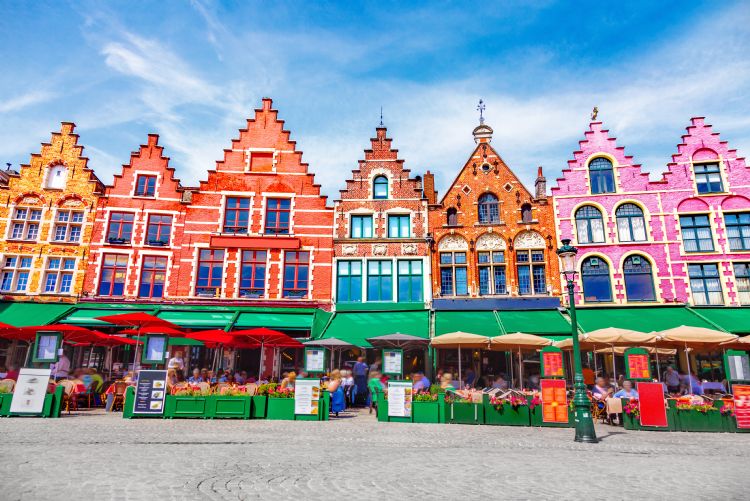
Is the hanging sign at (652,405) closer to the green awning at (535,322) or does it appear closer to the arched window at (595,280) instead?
the green awning at (535,322)

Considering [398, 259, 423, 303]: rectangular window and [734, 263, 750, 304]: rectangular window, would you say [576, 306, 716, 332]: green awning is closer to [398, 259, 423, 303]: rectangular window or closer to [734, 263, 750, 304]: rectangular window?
[734, 263, 750, 304]: rectangular window

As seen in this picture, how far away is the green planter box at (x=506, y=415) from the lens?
13977mm

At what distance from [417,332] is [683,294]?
11.5 metres

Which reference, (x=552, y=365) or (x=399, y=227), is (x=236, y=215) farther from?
(x=552, y=365)

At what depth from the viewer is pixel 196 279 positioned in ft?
75.6

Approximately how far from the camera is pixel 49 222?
77.2ft

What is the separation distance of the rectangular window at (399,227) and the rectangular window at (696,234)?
12.2 m

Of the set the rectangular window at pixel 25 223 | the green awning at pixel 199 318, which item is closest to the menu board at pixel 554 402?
the green awning at pixel 199 318

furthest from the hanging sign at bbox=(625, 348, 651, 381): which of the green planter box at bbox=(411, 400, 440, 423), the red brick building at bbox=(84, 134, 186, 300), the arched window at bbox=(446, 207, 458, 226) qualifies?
the red brick building at bbox=(84, 134, 186, 300)

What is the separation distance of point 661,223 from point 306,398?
1757cm

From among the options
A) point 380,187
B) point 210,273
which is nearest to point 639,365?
point 380,187

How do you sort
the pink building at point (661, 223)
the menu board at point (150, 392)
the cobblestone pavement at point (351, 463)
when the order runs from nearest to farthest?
1. the cobblestone pavement at point (351, 463)
2. the menu board at point (150, 392)
3. the pink building at point (661, 223)

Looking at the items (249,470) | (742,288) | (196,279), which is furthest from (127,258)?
(742,288)

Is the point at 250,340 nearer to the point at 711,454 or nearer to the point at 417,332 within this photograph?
the point at 417,332
